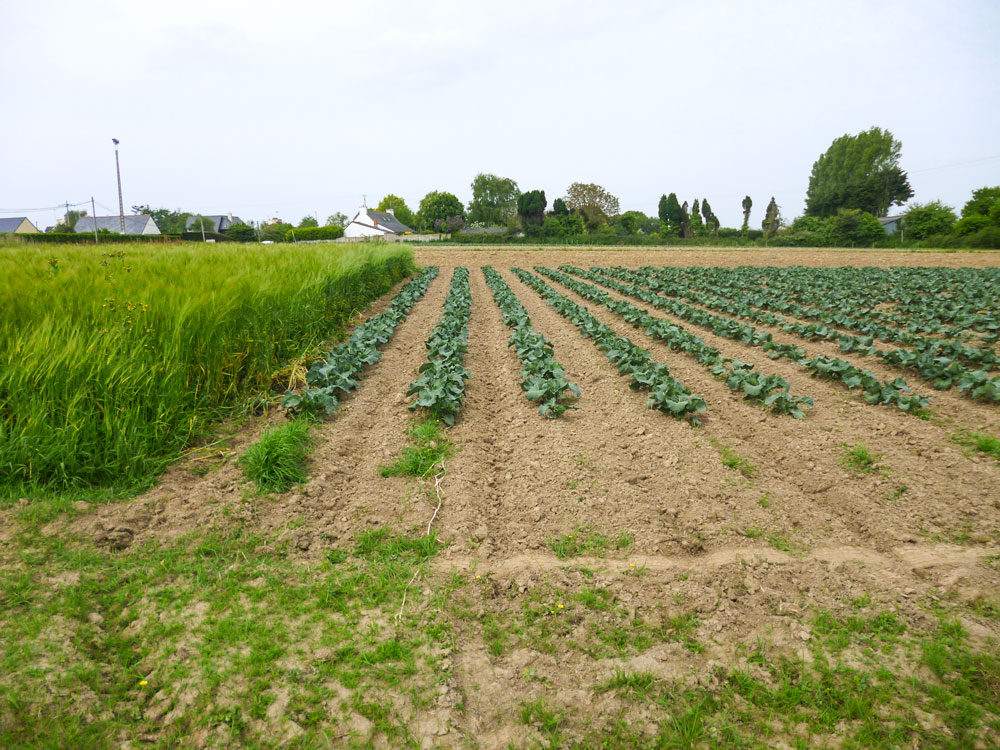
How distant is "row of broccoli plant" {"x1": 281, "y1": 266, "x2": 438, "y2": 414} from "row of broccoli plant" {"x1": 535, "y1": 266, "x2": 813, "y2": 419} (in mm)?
4635

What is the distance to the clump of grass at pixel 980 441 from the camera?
4.46 m

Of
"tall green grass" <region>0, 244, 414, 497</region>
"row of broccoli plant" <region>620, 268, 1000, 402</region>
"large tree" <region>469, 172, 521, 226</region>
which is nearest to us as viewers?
"tall green grass" <region>0, 244, 414, 497</region>

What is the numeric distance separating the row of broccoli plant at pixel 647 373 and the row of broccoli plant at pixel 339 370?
11.1ft

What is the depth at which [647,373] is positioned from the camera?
609 centimetres

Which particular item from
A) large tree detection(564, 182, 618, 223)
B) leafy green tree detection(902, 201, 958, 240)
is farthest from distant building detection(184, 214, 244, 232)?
leafy green tree detection(902, 201, 958, 240)

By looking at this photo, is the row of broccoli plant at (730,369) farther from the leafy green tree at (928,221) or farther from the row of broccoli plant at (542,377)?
the leafy green tree at (928,221)

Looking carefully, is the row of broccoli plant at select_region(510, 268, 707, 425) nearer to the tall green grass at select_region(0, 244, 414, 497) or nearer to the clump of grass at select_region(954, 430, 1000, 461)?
the clump of grass at select_region(954, 430, 1000, 461)

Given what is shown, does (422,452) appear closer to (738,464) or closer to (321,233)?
(738,464)

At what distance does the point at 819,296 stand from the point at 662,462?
526 inches

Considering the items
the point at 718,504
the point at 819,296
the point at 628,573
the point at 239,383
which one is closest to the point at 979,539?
the point at 718,504

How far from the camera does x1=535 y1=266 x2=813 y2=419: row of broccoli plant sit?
5.54 meters

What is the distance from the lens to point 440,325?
362 inches

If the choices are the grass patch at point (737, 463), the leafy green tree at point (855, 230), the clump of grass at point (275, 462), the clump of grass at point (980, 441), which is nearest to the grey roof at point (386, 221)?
the leafy green tree at point (855, 230)

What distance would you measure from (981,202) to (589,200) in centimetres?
4869
